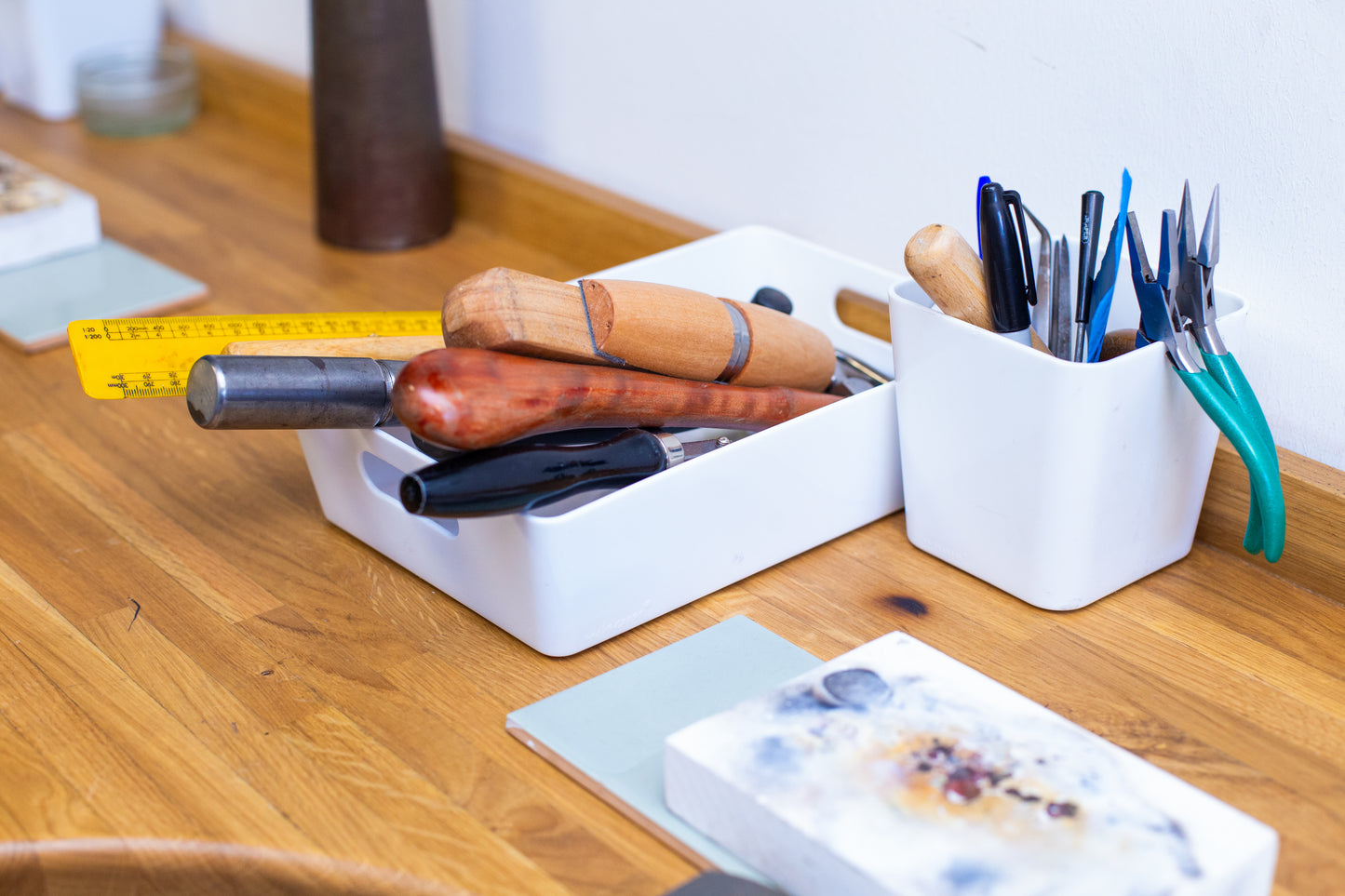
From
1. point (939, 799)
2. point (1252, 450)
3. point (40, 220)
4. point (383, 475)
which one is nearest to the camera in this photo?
point (939, 799)

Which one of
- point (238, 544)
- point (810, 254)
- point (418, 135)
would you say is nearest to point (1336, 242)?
point (810, 254)

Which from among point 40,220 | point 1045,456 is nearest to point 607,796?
point 1045,456

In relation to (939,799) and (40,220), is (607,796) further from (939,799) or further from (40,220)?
(40,220)

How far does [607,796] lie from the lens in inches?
20.7

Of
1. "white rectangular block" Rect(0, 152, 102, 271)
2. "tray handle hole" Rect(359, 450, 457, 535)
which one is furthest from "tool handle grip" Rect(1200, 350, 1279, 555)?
"white rectangular block" Rect(0, 152, 102, 271)

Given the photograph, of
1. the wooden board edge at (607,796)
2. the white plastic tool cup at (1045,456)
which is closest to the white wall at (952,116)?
the white plastic tool cup at (1045,456)

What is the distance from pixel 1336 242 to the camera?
0.65 meters

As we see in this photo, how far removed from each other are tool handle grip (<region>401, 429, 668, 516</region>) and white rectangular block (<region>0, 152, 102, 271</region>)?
0.67 metres

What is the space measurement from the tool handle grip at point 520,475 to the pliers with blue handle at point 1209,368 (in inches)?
9.5

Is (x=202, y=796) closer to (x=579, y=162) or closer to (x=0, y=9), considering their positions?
(x=579, y=162)

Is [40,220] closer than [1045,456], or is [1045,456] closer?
[1045,456]

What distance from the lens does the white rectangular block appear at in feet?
3.41

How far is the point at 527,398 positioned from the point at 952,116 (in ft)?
1.24

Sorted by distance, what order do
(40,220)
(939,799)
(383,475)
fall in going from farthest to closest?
(40,220) < (383,475) < (939,799)
